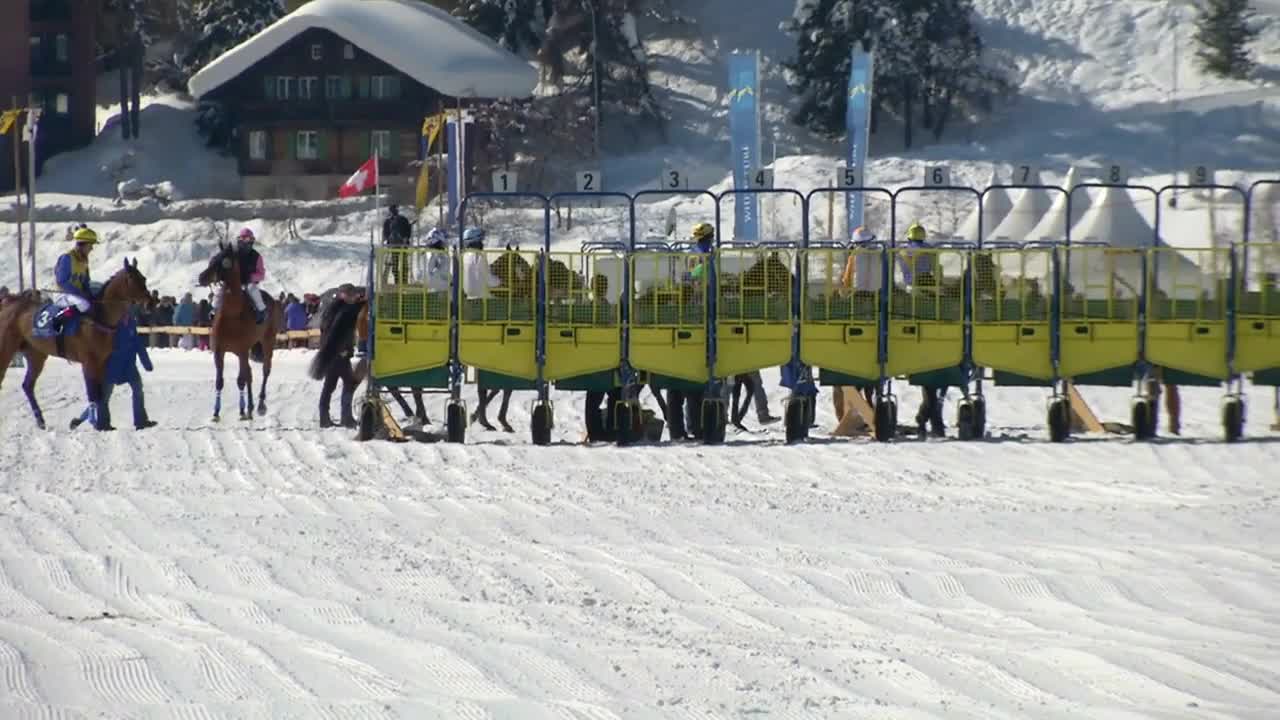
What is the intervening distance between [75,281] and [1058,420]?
9.05m

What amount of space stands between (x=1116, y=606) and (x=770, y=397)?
49.3 ft

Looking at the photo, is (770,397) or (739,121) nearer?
(770,397)

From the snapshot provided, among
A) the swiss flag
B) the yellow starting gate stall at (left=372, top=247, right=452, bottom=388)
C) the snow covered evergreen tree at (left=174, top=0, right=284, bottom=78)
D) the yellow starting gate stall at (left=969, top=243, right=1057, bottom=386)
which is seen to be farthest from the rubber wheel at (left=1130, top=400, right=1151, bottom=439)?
the snow covered evergreen tree at (left=174, top=0, right=284, bottom=78)

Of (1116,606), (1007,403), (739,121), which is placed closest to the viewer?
(1116,606)

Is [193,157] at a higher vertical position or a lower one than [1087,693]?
higher

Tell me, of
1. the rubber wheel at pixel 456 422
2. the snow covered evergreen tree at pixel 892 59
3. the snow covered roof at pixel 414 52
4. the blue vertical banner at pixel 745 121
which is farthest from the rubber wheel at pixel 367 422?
the snow covered evergreen tree at pixel 892 59

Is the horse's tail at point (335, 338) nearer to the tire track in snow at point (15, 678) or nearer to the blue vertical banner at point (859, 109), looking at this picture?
the tire track in snow at point (15, 678)

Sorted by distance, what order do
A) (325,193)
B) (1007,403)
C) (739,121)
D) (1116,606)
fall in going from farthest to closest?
(325,193) < (739,121) < (1007,403) < (1116,606)

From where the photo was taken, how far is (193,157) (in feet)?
218

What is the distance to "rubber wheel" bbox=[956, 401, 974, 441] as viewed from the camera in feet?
63.1

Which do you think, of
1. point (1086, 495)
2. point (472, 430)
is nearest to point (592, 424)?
point (472, 430)

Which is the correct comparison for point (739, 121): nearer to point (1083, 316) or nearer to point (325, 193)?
point (1083, 316)

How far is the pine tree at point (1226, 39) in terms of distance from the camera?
64.9 meters

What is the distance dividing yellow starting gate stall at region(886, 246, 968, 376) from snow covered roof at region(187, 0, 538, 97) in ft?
140
